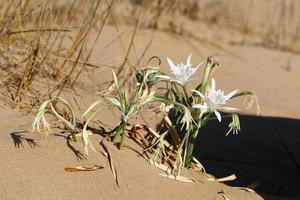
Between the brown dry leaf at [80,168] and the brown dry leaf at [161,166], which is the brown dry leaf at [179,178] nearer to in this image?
the brown dry leaf at [161,166]

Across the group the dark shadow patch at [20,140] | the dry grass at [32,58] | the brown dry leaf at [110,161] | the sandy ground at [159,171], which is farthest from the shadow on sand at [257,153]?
the dark shadow patch at [20,140]

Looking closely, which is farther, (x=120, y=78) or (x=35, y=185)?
(x=120, y=78)

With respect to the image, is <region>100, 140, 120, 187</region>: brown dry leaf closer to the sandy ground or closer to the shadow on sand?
the sandy ground

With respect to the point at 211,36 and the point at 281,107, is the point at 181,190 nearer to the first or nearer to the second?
the point at 281,107

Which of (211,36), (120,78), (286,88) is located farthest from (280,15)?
(120,78)

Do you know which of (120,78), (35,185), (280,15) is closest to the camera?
(35,185)

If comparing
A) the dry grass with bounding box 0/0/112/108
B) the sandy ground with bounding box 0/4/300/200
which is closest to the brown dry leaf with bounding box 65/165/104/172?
the sandy ground with bounding box 0/4/300/200

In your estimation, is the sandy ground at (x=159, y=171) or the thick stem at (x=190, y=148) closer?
the sandy ground at (x=159, y=171)

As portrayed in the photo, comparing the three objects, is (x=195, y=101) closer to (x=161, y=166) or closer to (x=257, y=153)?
(x=161, y=166)
